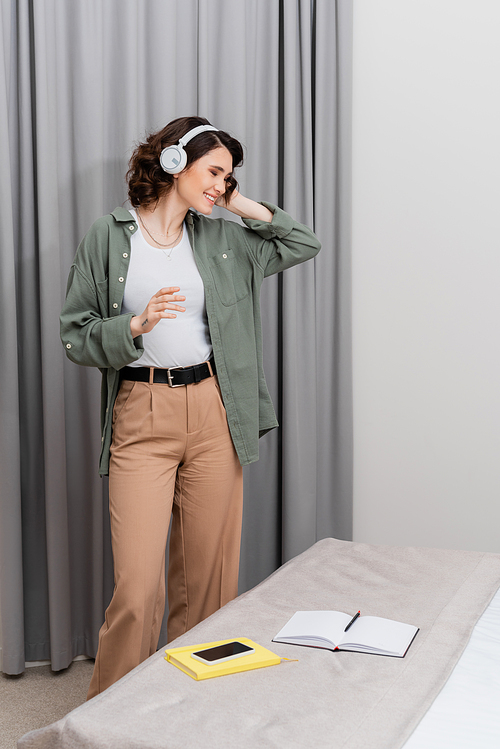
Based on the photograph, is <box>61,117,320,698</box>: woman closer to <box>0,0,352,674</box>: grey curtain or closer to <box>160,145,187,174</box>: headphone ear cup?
<box>160,145,187,174</box>: headphone ear cup

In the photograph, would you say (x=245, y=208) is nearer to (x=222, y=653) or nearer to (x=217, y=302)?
(x=217, y=302)

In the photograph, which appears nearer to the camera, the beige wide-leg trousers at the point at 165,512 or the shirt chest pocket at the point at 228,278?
the beige wide-leg trousers at the point at 165,512

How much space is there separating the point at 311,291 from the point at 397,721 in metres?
1.81

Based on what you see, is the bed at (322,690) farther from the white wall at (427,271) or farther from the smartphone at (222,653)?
the white wall at (427,271)

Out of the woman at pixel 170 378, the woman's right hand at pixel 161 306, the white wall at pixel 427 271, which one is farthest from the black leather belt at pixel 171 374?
the white wall at pixel 427 271

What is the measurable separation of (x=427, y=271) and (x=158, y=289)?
1.29 meters

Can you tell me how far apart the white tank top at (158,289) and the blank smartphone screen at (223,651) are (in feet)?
2.63

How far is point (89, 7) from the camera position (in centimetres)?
222

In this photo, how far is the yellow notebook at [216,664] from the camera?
1138mm

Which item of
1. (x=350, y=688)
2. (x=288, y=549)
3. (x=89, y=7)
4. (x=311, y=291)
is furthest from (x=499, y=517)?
(x=89, y=7)

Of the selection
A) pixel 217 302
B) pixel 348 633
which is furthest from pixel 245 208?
pixel 348 633

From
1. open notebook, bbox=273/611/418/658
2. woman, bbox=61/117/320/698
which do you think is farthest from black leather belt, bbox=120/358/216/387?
open notebook, bbox=273/611/418/658

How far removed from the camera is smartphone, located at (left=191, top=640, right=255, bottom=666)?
1171 millimetres

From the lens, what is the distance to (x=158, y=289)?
5.90ft
